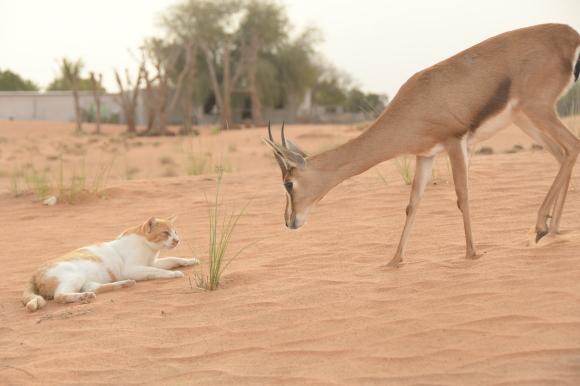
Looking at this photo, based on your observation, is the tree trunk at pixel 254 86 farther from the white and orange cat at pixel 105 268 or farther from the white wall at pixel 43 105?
the white and orange cat at pixel 105 268

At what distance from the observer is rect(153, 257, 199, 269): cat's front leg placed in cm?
713

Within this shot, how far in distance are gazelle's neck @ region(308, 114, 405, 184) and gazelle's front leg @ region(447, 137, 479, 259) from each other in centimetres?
50

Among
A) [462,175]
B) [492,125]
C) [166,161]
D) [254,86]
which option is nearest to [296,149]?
[462,175]

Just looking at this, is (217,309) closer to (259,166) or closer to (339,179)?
(339,179)

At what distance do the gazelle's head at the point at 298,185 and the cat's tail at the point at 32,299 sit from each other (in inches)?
84.4

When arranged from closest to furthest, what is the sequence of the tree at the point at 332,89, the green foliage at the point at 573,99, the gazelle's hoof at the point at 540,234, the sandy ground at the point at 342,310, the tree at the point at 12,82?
the sandy ground at the point at 342,310
the gazelle's hoof at the point at 540,234
the green foliage at the point at 573,99
the tree at the point at 332,89
the tree at the point at 12,82

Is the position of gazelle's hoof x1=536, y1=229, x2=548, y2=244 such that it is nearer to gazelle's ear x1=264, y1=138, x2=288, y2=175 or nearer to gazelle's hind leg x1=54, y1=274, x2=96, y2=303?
gazelle's ear x1=264, y1=138, x2=288, y2=175

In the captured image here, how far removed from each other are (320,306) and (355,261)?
137 centimetres

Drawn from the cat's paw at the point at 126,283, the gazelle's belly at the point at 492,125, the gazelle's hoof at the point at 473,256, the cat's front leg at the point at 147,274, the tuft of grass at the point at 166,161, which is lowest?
the cat's paw at the point at 126,283

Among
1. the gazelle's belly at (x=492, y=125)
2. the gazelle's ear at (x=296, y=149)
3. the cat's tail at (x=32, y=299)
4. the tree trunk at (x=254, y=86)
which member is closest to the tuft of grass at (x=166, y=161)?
the cat's tail at (x=32, y=299)

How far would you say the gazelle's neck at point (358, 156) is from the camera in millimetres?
5980

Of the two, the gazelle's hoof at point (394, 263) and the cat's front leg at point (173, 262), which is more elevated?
the gazelle's hoof at point (394, 263)

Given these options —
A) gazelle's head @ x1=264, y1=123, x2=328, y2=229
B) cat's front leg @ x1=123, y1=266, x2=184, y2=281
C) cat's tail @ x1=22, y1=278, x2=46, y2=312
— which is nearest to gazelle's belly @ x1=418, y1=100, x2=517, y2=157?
gazelle's head @ x1=264, y1=123, x2=328, y2=229

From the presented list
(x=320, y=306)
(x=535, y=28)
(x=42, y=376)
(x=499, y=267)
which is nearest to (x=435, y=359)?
(x=320, y=306)
